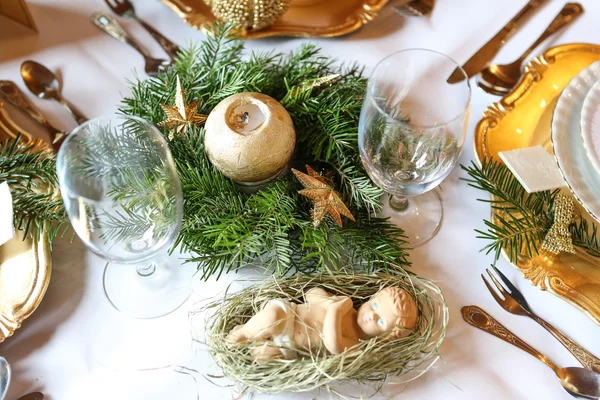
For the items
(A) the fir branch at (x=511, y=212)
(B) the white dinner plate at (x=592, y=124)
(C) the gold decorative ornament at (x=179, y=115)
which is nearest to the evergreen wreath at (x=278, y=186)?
(C) the gold decorative ornament at (x=179, y=115)

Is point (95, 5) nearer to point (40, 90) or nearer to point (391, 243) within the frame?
point (40, 90)

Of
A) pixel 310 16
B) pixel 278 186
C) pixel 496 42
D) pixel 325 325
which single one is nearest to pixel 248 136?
pixel 278 186

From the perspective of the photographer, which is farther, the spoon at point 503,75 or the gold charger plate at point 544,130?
the spoon at point 503,75

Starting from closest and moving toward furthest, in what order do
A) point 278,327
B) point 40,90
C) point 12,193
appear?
point 278,327
point 12,193
point 40,90

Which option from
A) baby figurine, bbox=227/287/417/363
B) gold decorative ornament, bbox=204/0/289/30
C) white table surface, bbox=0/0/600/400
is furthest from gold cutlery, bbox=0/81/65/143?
baby figurine, bbox=227/287/417/363

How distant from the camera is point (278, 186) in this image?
56 centimetres

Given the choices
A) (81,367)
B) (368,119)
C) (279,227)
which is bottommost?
(81,367)

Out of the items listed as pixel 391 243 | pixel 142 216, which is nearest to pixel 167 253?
pixel 142 216

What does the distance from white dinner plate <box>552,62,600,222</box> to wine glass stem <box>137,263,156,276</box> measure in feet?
1.56

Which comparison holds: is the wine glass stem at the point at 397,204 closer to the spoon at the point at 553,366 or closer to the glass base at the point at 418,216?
the glass base at the point at 418,216

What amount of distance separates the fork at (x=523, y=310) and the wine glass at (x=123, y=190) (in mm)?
361

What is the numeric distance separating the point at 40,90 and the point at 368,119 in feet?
1.56

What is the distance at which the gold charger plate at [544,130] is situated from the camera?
0.55m

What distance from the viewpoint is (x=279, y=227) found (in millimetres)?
531
